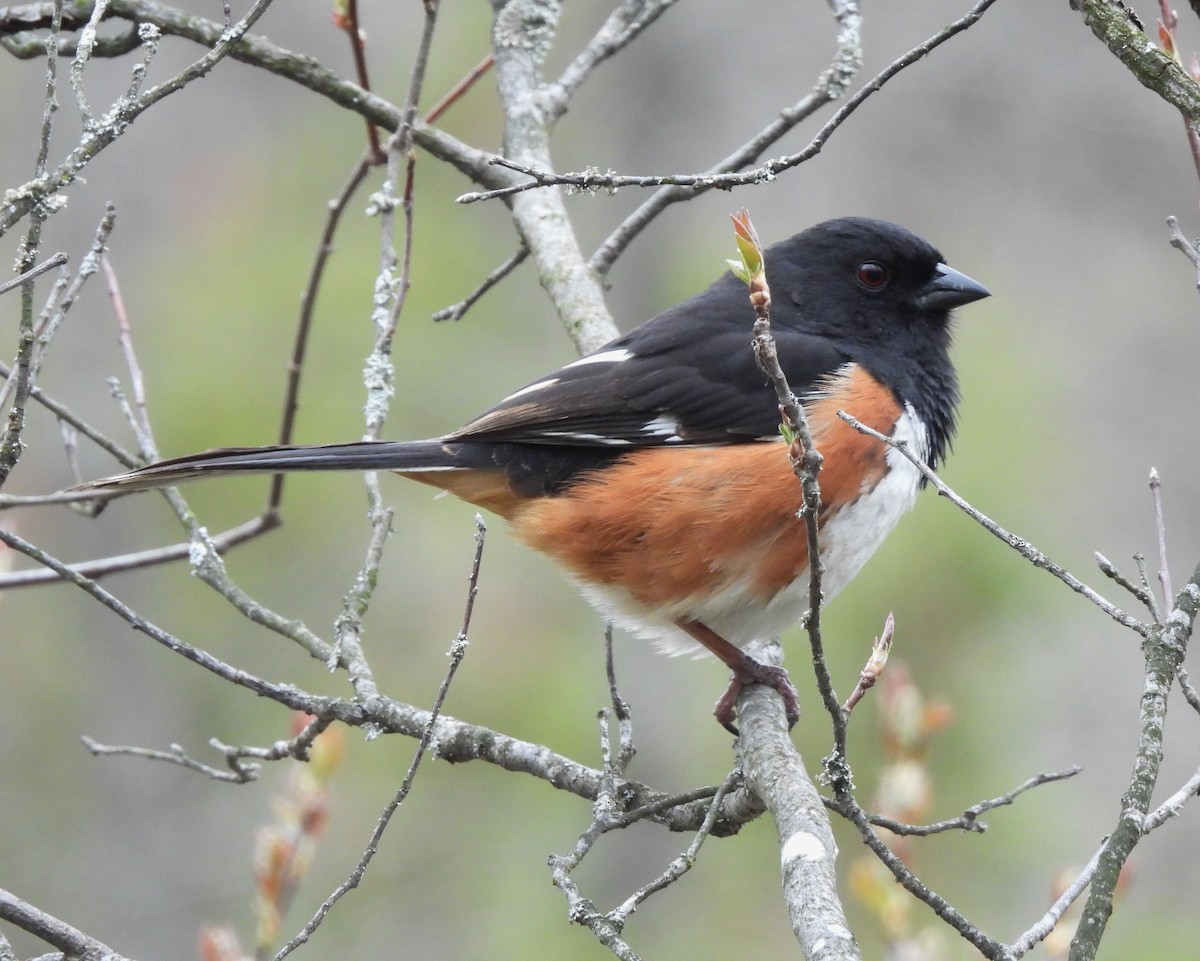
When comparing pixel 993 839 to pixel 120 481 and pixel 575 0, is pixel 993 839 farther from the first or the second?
pixel 575 0

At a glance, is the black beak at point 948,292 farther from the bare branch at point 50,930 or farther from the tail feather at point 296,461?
the bare branch at point 50,930

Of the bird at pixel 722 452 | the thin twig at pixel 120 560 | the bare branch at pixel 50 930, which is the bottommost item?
the bare branch at pixel 50 930

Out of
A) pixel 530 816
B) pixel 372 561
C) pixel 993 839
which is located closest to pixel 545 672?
pixel 530 816

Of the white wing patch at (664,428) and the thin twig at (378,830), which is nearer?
the thin twig at (378,830)

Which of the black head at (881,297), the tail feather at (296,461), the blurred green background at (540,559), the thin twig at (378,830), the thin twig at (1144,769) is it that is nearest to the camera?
the thin twig at (1144,769)

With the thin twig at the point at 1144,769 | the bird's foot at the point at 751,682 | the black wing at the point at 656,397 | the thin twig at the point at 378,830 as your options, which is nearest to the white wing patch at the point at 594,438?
the black wing at the point at 656,397

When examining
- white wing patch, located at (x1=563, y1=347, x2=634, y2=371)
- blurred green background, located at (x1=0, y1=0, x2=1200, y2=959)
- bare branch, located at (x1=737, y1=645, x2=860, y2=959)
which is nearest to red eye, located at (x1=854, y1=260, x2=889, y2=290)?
white wing patch, located at (x1=563, y1=347, x2=634, y2=371)

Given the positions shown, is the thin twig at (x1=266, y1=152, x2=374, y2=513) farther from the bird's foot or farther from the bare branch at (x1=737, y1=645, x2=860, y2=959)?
the bare branch at (x1=737, y1=645, x2=860, y2=959)
